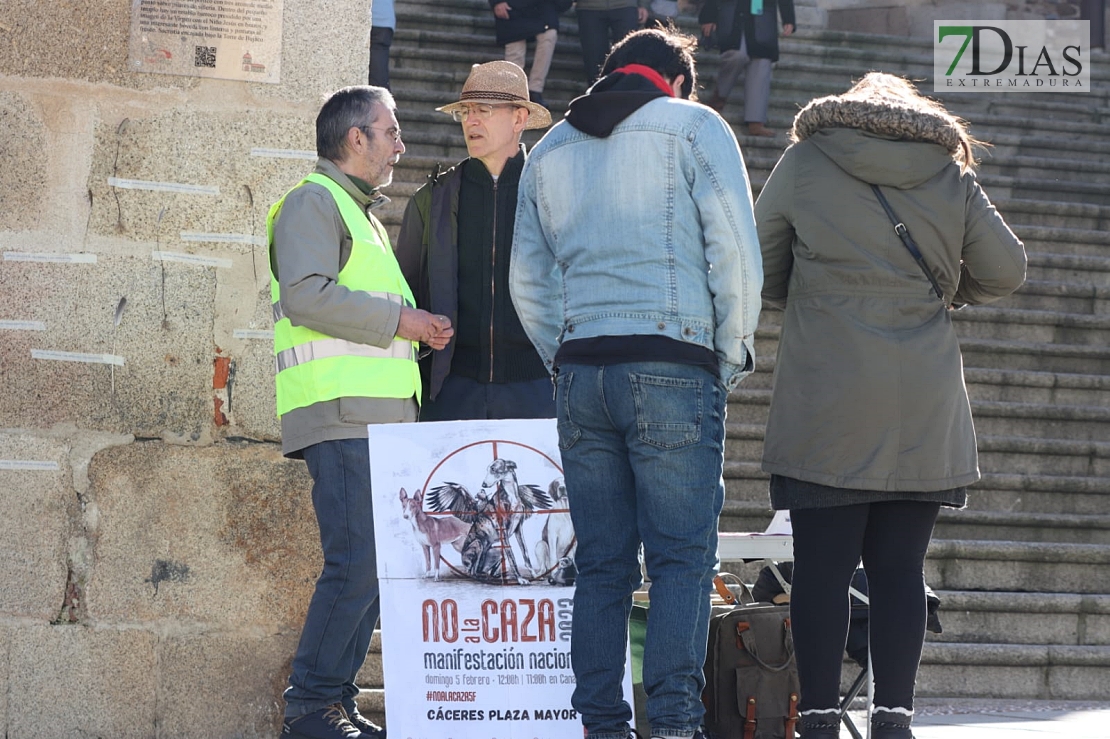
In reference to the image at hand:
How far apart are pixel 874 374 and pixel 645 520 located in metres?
0.74

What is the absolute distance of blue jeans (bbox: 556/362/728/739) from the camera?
3.51 m

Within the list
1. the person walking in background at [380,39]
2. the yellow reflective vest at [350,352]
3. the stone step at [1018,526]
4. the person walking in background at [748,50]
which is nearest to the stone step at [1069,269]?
the stone step at [1018,526]

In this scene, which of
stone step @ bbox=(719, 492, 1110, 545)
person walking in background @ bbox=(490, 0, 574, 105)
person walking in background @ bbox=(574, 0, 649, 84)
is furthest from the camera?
person walking in background @ bbox=(574, 0, 649, 84)

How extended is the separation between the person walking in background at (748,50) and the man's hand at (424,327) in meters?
6.29

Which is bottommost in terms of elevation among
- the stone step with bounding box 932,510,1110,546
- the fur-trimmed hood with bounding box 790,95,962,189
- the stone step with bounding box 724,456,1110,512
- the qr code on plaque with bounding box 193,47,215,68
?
the stone step with bounding box 932,510,1110,546

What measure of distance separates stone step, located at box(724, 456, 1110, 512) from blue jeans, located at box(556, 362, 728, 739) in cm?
356

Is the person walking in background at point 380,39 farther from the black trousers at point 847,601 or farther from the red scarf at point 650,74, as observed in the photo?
the black trousers at point 847,601

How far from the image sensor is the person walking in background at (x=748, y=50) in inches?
398

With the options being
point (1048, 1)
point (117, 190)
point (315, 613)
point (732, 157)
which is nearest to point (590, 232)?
point (732, 157)

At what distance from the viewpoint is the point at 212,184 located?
4.72 m

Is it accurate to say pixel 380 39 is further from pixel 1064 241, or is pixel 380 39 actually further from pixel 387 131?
pixel 387 131

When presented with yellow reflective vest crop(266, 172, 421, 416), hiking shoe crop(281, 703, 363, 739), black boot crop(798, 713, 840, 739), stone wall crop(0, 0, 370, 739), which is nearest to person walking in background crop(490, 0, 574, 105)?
stone wall crop(0, 0, 370, 739)

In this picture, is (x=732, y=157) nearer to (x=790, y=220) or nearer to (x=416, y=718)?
(x=790, y=220)

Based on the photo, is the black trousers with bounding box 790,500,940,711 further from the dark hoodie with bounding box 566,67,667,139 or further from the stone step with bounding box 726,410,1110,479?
the stone step with bounding box 726,410,1110,479
